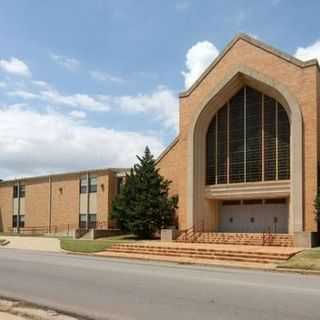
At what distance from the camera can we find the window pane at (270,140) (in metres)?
36.8

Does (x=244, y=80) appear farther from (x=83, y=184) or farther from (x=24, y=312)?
(x=24, y=312)

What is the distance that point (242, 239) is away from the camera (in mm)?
34188

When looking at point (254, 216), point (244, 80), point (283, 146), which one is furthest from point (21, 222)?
point (283, 146)

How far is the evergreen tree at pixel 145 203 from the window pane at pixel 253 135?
6341mm

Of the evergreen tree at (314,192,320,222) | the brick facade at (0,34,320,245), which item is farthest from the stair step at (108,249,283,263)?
the brick facade at (0,34,320,245)

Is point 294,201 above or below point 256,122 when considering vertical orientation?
below

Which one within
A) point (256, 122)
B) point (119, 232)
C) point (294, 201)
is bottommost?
point (119, 232)

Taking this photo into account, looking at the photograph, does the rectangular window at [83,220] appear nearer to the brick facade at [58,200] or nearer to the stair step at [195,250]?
the brick facade at [58,200]

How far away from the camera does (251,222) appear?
129ft

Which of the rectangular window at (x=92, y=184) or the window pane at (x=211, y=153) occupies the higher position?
the window pane at (x=211, y=153)

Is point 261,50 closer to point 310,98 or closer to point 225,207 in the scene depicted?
point 310,98

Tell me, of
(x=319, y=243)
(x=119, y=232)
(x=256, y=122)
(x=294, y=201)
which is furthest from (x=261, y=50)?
(x=119, y=232)

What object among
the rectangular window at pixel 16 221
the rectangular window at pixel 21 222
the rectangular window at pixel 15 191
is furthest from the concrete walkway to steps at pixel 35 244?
the rectangular window at pixel 15 191

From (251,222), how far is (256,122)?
23.9ft
